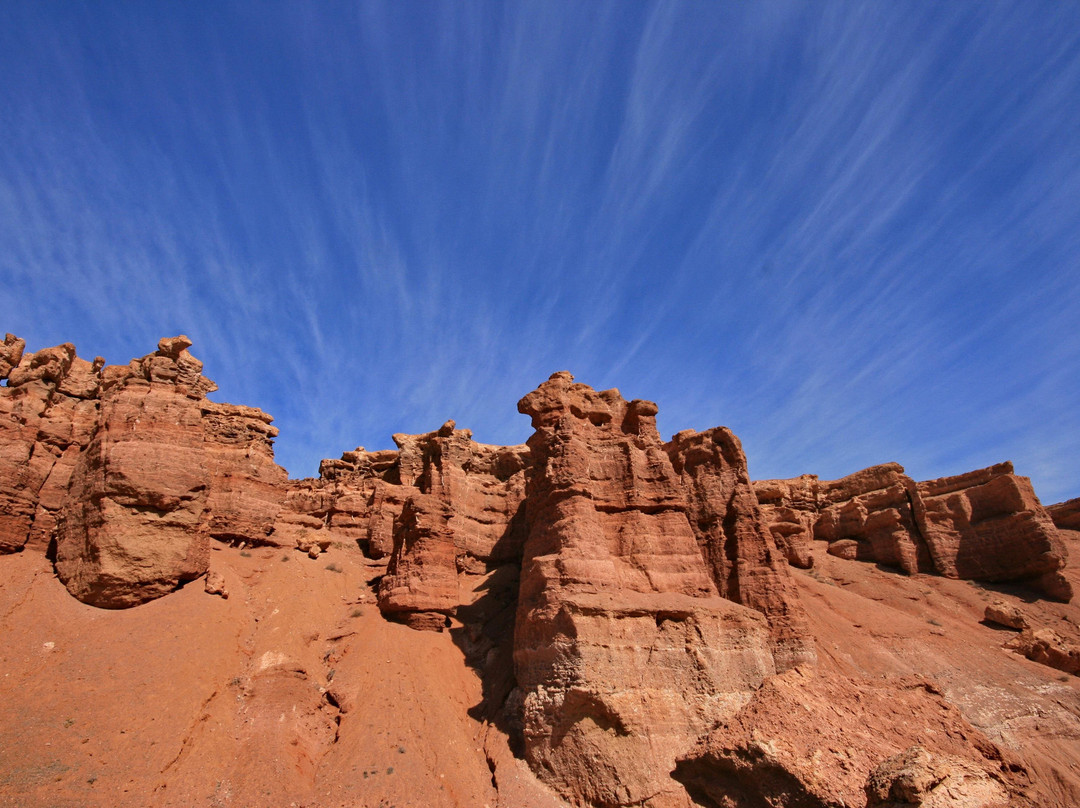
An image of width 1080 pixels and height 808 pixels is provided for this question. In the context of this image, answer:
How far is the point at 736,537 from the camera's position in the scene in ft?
77.9

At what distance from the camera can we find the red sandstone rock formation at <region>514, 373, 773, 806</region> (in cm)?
1622

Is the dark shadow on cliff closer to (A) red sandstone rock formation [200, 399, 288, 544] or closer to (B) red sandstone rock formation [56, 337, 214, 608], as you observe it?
(A) red sandstone rock formation [200, 399, 288, 544]

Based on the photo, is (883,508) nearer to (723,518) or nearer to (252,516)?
(723,518)

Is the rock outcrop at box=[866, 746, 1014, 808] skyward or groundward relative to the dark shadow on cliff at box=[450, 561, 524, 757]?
groundward

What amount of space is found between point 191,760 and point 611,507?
14.7 meters

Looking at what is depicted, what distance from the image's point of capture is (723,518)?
24.6 m

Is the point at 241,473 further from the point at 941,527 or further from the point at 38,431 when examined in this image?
the point at 941,527

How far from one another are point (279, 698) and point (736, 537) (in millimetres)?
17227

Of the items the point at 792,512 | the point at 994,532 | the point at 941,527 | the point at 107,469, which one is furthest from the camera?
the point at 792,512

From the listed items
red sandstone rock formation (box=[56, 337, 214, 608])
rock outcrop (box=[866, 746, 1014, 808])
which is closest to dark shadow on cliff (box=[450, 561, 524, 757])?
red sandstone rock formation (box=[56, 337, 214, 608])

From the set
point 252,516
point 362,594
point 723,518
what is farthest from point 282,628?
point 723,518

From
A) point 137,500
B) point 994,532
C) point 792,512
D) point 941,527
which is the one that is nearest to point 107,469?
point 137,500

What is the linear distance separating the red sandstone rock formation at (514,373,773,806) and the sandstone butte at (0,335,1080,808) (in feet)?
0.27

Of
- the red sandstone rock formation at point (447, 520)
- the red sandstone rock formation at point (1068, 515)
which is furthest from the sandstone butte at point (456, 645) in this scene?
the red sandstone rock formation at point (1068, 515)
